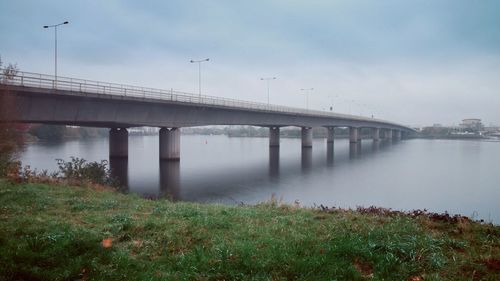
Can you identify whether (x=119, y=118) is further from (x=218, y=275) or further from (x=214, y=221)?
(x=218, y=275)

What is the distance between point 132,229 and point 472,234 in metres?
8.17

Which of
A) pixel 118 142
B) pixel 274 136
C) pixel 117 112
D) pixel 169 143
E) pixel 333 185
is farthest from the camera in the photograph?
Answer: pixel 274 136

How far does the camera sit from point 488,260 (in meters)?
7.05

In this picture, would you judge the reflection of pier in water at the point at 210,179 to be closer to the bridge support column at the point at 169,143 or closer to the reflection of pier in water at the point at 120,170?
the reflection of pier in water at the point at 120,170

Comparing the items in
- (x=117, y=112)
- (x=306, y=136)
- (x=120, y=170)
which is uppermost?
(x=117, y=112)

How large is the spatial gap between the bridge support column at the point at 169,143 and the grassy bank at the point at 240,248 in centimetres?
3914

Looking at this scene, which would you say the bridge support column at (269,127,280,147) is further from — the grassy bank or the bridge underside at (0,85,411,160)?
the grassy bank

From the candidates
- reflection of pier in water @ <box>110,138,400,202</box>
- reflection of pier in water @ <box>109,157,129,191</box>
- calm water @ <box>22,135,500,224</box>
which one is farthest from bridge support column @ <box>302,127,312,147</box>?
reflection of pier in water @ <box>109,157,129,191</box>

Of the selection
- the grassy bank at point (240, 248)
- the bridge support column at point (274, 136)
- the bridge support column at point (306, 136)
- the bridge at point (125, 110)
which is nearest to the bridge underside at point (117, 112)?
the bridge at point (125, 110)

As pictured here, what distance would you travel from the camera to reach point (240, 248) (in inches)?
304

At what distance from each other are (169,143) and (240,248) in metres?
44.4

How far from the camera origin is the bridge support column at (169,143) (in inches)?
1982

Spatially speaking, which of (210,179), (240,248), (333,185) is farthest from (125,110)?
(240,248)

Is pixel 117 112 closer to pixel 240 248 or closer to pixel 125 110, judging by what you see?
pixel 125 110
